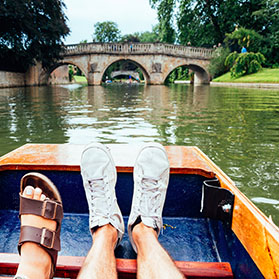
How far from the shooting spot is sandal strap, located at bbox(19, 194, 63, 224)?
3.24ft

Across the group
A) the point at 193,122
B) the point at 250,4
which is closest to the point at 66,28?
the point at 250,4

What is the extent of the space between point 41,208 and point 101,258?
295 millimetres

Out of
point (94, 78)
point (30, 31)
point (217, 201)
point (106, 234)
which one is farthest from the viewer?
point (94, 78)

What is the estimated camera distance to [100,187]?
1.23 meters

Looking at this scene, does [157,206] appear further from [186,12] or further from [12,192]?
[186,12]

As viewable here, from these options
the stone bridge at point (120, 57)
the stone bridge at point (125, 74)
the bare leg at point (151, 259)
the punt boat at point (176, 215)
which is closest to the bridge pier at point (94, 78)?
the stone bridge at point (120, 57)

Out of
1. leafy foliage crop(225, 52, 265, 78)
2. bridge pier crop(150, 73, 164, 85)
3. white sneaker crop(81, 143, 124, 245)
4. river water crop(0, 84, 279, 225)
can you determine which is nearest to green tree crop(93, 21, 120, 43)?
bridge pier crop(150, 73, 164, 85)

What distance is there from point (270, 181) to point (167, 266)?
1629 mm

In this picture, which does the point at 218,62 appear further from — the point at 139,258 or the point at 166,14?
the point at 139,258

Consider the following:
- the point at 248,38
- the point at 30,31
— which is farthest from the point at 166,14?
the point at 30,31

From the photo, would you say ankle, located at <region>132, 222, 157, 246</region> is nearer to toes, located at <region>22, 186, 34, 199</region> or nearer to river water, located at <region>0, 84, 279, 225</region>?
toes, located at <region>22, 186, 34, 199</region>

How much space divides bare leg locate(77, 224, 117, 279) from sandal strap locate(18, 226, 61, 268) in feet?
0.41

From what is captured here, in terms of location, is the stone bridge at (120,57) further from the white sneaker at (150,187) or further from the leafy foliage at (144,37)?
the leafy foliage at (144,37)

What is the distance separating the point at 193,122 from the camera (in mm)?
4469
